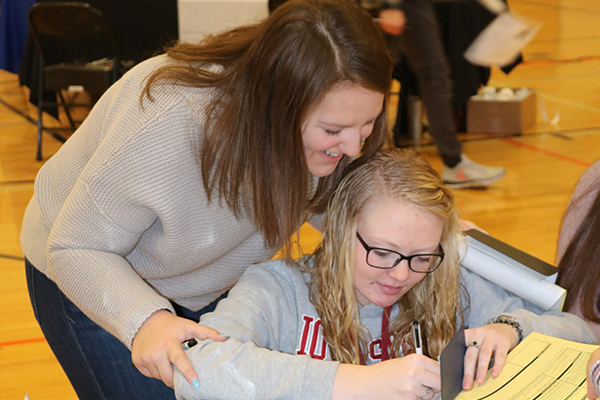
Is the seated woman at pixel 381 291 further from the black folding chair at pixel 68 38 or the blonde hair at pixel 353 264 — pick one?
the black folding chair at pixel 68 38

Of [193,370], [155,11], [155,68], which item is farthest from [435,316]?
[155,11]

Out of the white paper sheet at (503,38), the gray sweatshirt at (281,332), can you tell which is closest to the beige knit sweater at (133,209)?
the gray sweatshirt at (281,332)

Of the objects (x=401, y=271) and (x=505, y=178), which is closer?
(x=401, y=271)

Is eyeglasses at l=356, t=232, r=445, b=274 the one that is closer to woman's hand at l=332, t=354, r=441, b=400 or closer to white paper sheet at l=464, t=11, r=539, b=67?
woman's hand at l=332, t=354, r=441, b=400

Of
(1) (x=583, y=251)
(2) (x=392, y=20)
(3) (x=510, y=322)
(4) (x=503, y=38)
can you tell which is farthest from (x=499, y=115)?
(3) (x=510, y=322)

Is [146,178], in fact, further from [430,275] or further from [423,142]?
[423,142]

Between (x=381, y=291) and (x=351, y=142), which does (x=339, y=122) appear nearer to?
(x=351, y=142)

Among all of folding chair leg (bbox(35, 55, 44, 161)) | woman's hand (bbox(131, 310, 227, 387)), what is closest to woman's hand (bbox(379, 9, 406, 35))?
folding chair leg (bbox(35, 55, 44, 161))

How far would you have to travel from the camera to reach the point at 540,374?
1.01 meters

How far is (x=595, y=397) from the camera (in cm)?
94

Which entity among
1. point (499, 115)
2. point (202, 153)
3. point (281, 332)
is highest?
point (202, 153)

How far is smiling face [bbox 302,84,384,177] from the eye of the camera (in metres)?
1.12

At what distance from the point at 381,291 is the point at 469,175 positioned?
2.50 metres

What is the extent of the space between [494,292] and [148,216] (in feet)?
2.34
